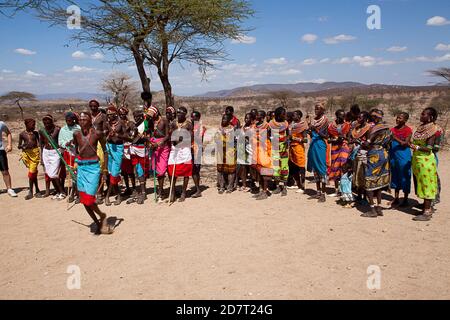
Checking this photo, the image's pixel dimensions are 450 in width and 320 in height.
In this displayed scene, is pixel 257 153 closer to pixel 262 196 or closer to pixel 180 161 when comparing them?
pixel 262 196

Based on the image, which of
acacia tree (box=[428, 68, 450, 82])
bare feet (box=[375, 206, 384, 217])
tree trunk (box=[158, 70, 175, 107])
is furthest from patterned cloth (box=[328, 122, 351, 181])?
acacia tree (box=[428, 68, 450, 82])

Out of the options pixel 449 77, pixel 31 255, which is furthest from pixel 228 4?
pixel 449 77

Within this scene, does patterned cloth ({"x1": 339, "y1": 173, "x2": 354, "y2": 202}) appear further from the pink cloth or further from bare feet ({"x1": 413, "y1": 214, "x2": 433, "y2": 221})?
the pink cloth

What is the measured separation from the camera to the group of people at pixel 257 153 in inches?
222

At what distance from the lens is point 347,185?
245 inches

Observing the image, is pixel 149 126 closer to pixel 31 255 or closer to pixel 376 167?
pixel 31 255

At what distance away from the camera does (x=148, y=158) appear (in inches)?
273

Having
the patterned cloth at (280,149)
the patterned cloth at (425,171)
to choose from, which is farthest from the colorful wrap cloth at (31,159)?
the patterned cloth at (425,171)

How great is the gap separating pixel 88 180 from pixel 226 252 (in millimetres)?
2203

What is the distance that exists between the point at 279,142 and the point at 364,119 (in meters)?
1.76

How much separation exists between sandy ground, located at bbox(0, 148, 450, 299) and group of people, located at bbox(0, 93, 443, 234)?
20.7 inches

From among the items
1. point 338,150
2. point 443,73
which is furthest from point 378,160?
point 443,73

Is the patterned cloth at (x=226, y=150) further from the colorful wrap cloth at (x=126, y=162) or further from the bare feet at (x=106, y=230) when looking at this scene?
the bare feet at (x=106, y=230)

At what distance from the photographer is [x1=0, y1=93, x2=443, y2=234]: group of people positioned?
5.63 m
